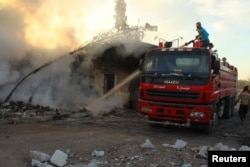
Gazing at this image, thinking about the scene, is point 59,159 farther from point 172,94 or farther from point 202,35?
point 202,35

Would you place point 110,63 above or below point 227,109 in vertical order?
above

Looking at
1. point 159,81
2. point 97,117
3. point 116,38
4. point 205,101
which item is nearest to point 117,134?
point 159,81

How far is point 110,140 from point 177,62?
3331 millimetres

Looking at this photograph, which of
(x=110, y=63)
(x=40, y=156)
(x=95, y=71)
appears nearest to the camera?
(x=40, y=156)

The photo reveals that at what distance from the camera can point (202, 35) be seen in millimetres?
12539

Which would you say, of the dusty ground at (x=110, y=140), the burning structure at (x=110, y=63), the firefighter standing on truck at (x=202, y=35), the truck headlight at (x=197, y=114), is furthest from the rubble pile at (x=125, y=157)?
the burning structure at (x=110, y=63)

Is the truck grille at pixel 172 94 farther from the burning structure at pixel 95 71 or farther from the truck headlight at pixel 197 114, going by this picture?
the burning structure at pixel 95 71

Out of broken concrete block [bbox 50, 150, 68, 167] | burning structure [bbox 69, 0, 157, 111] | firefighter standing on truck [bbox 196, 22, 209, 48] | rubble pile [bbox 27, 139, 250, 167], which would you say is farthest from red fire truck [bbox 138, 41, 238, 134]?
burning structure [bbox 69, 0, 157, 111]

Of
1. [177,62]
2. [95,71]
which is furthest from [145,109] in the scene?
[95,71]

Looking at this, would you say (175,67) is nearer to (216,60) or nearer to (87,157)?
(216,60)

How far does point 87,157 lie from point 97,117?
22.3ft

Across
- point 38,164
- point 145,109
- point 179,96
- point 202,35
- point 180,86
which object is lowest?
point 38,164

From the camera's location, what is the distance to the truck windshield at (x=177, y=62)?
11156 millimetres

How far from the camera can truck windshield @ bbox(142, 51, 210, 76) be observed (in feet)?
36.6
